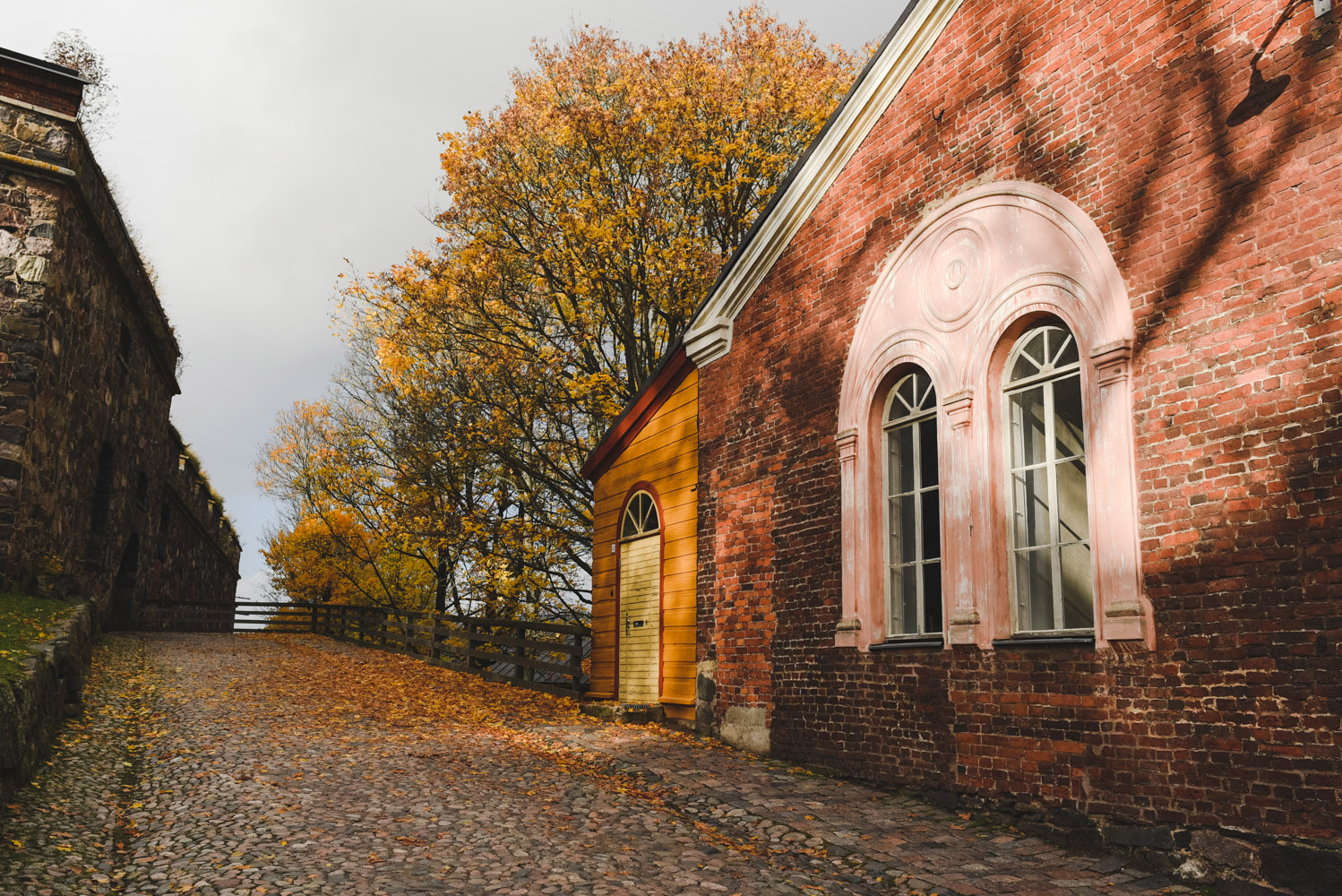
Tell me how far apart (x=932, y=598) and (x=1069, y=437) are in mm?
1831

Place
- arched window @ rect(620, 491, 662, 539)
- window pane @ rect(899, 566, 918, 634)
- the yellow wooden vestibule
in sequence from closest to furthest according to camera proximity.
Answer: window pane @ rect(899, 566, 918, 634) → the yellow wooden vestibule → arched window @ rect(620, 491, 662, 539)

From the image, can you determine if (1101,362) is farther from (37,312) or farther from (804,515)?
(37,312)

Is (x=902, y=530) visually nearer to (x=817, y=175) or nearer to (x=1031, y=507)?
(x=1031, y=507)

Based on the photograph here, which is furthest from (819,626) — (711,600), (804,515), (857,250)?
(857,250)

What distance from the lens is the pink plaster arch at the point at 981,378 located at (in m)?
5.99

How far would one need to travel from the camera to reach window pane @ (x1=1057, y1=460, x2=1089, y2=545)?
6.40 metres

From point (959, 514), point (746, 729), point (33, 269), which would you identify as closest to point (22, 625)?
point (33, 269)

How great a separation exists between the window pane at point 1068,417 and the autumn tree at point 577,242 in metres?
10.6

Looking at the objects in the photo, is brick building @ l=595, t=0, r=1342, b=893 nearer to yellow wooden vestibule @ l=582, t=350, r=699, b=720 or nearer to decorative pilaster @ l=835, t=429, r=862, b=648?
decorative pilaster @ l=835, t=429, r=862, b=648

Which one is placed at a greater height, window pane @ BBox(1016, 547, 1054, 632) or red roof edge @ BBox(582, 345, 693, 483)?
red roof edge @ BBox(582, 345, 693, 483)

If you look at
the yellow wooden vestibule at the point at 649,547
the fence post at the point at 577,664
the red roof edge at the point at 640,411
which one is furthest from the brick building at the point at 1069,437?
the fence post at the point at 577,664

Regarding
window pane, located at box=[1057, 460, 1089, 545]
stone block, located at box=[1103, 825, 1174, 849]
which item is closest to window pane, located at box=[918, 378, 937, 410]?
→ window pane, located at box=[1057, 460, 1089, 545]

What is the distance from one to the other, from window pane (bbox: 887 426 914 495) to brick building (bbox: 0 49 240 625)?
10148mm

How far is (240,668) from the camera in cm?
1457
